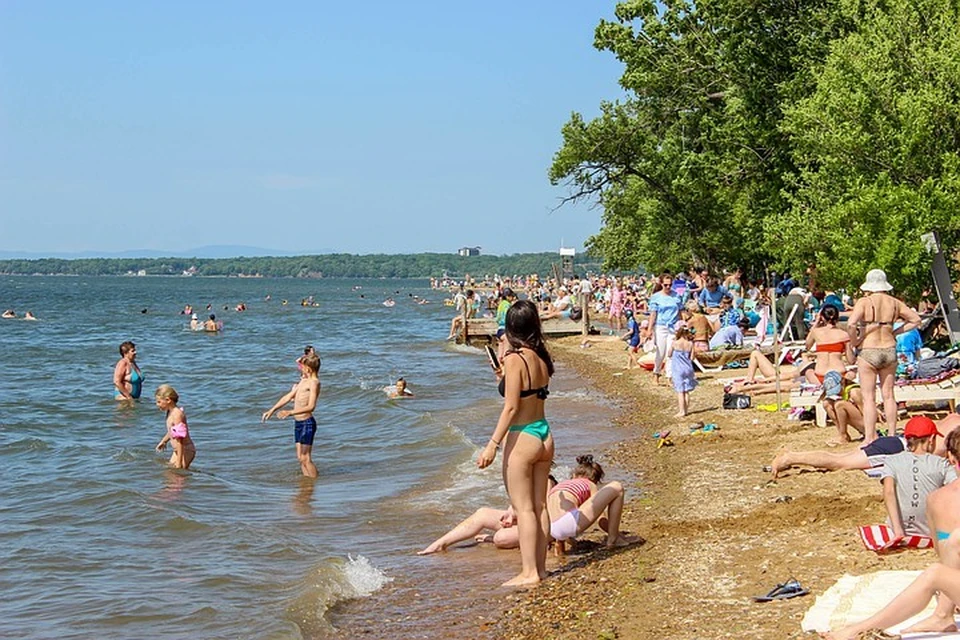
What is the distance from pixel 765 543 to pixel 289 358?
1181 inches

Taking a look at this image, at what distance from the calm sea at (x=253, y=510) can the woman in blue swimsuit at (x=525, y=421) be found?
762 mm

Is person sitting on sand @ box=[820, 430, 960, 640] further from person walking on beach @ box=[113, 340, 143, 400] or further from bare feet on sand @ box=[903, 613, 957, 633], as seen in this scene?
person walking on beach @ box=[113, 340, 143, 400]

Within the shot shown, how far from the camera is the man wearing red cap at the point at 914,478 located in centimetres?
720

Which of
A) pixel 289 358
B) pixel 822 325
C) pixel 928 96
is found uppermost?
pixel 928 96

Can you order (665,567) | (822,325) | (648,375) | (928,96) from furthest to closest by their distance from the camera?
(648,375) → (928,96) → (822,325) → (665,567)

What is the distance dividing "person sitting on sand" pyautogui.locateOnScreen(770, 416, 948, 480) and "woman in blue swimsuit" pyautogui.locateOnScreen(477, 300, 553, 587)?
2221 millimetres

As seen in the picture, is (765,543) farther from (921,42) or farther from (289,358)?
(289,358)

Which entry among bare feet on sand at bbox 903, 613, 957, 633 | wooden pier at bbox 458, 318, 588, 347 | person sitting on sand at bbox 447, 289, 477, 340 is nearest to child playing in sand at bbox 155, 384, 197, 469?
bare feet on sand at bbox 903, 613, 957, 633

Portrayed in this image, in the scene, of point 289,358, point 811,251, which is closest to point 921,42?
point 811,251

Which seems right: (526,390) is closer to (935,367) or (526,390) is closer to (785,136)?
(935,367)

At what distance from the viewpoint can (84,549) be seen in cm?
1027

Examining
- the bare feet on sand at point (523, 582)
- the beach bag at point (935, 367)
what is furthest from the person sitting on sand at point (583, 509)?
the beach bag at point (935, 367)

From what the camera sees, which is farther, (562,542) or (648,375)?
(648,375)

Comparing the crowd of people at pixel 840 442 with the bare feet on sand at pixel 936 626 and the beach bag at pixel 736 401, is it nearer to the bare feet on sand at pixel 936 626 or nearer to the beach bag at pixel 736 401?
the bare feet on sand at pixel 936 626
